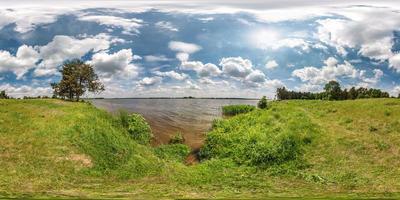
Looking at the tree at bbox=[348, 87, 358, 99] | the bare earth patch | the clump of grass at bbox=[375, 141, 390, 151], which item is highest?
the tree at bbox=[348, 87, 358, 99]

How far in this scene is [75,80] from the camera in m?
67.2

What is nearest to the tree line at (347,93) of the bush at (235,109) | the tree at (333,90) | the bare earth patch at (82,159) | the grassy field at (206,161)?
the tree at (333,90)

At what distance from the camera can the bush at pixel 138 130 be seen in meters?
48.9

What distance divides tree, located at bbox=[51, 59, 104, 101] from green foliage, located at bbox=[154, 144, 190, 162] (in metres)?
24.7

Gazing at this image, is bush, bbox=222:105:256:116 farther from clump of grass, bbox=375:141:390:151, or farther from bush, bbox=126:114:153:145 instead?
clump of grass, bbox=375:141:390:151

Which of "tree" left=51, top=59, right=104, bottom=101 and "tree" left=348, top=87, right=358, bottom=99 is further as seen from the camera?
"tree" left=348, top=87, right=358, bottom=99

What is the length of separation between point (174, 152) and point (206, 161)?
774 centimetres

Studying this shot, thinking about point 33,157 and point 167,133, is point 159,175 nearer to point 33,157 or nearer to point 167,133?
point 33,157

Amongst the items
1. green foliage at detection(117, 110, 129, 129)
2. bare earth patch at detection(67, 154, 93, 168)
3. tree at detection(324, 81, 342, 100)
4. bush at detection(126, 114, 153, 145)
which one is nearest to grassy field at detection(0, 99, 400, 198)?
bare earth patch at detection(67, 154, 93, 168)

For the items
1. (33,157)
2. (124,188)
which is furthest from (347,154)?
(33,157)

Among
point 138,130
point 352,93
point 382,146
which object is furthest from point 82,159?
point 352,93

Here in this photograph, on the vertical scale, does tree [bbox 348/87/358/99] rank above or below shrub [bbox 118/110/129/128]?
above

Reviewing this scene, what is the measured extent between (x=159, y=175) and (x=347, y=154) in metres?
15.2

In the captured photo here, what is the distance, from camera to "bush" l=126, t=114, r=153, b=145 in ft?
161
